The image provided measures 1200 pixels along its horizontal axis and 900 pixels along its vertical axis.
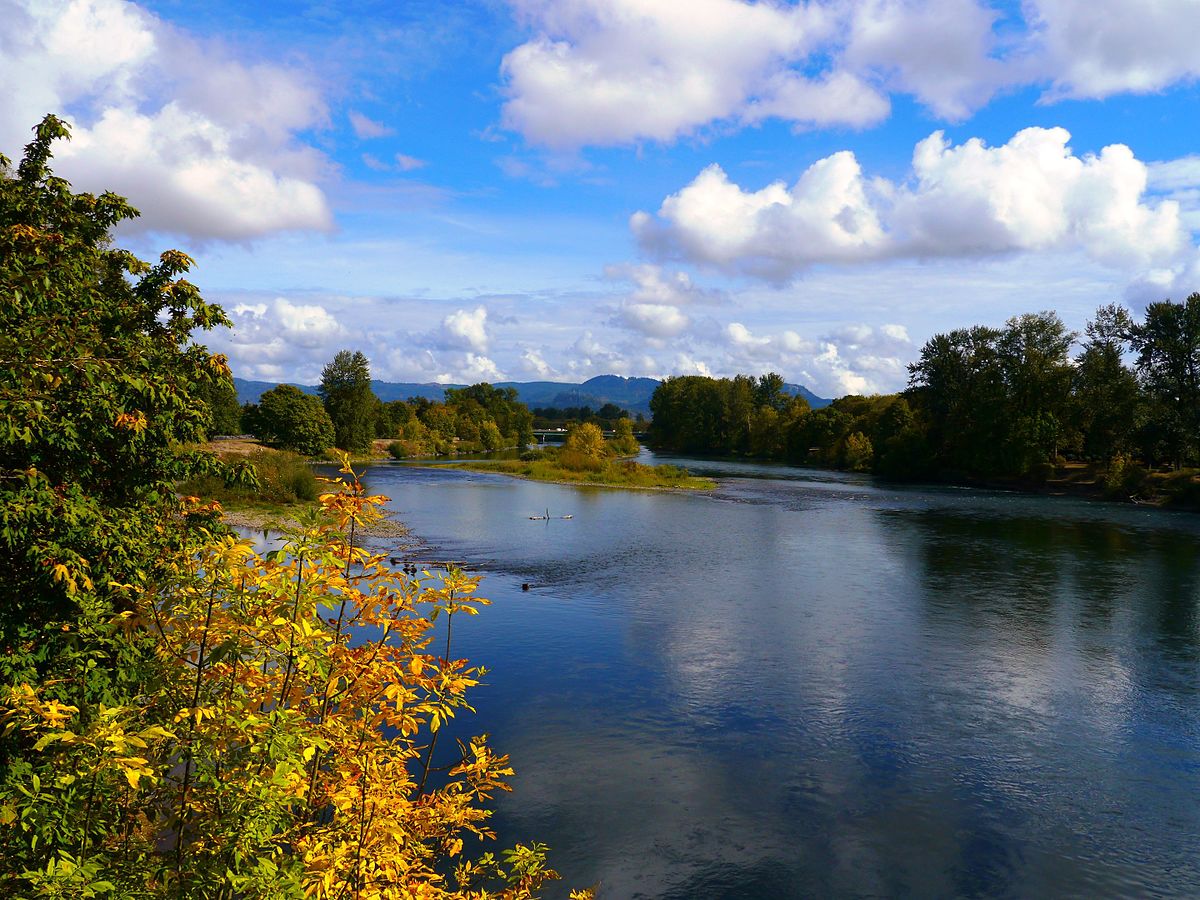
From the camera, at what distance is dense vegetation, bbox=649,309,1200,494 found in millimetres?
81188

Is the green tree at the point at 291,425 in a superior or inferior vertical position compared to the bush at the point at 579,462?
superior

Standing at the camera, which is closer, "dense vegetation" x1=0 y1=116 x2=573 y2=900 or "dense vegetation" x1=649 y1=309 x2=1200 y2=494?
"dense vegetation" x1=0 y1=116 x2=573 y2=900

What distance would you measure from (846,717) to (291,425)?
353 ft

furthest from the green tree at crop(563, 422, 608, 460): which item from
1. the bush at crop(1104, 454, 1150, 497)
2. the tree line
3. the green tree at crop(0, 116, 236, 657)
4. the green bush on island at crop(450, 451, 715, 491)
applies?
the green tree at crop(0, 116, 236, 657)

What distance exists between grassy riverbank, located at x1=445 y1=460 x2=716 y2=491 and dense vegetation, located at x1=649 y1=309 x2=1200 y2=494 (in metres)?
35.7

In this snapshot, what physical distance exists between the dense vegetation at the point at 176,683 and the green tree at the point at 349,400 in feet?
396

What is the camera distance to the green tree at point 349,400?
131m

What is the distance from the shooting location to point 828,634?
2717cm

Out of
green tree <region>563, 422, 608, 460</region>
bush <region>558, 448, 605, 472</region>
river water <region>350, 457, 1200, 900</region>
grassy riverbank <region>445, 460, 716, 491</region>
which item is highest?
green tree <region>563, 422, 608, 460</region>

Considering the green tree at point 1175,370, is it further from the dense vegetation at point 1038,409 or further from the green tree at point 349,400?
the green tree at point 349,400

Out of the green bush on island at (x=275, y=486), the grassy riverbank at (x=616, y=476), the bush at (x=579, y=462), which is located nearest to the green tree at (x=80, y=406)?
the green bush on island at (x=275, y=486)

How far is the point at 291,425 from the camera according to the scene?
114m

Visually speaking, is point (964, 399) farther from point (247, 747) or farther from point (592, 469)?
point (247, 747)

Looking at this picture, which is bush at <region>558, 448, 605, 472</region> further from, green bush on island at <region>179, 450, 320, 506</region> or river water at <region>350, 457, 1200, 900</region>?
river water at <region>350, 457, 1200, 900</region>
